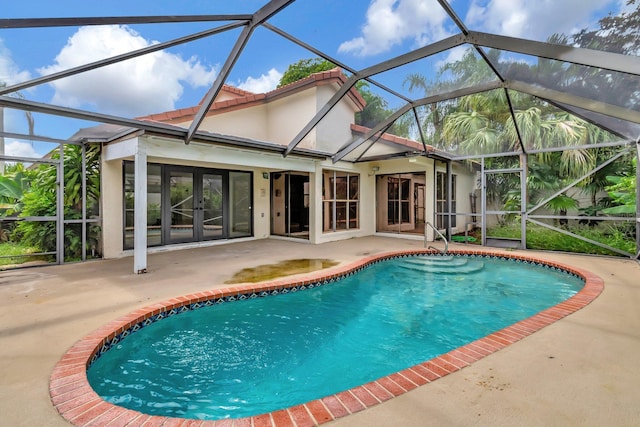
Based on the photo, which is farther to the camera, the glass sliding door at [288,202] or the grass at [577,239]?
the glass sliding door at [288,202]

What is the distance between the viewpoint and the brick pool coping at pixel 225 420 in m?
1.97

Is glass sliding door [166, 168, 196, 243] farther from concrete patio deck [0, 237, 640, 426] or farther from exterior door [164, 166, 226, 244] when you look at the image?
concrete patio deck [0, 237, 640, 426]

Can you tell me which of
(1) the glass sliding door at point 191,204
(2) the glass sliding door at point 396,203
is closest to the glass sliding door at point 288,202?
(1) the glass sliding door at point 191,204

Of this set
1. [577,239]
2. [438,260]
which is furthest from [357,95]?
[577,239]

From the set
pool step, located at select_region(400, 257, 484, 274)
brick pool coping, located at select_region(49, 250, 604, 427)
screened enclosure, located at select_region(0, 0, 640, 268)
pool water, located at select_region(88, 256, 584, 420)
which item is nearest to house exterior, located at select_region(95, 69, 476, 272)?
screened enclosure, located at select_region(0, 0, 640, 268)

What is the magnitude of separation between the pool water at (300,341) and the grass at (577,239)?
9.31 feet

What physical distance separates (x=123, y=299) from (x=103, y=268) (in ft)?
8.19

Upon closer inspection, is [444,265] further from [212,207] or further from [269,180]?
[212,207]

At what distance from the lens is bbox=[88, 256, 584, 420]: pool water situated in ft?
8.89

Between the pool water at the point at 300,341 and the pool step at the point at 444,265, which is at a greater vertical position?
the pool step at the point at 444,265

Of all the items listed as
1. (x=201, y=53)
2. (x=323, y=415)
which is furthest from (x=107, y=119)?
(x=323, y=415)

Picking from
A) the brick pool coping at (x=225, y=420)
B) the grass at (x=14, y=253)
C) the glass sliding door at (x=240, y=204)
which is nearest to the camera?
the brick pool coping at (x=225, y=420)

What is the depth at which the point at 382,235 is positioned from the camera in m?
11.8

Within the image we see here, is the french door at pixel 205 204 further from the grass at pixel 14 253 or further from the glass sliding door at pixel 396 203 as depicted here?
the glass sliding door at pixel 396 203
